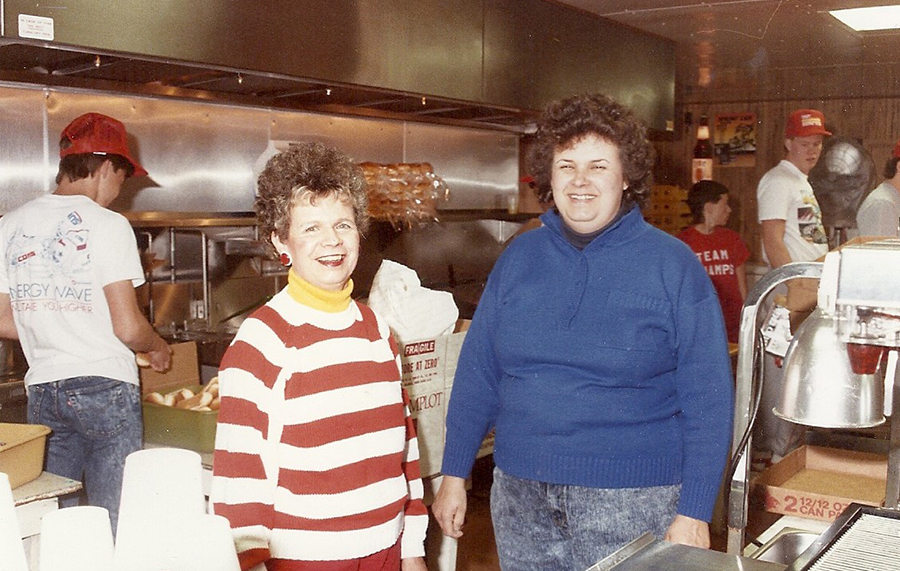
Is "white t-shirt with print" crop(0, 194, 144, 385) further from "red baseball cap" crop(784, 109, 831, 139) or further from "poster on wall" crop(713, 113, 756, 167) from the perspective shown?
"poster on wall" crop(713, 113, 756, 167)

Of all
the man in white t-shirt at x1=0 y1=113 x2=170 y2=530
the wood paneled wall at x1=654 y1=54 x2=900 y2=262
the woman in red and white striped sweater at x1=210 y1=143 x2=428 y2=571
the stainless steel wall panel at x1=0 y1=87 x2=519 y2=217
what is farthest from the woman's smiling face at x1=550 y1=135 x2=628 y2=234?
the wood paneled wall at x1=654 y1=54 x2=900 y2=262

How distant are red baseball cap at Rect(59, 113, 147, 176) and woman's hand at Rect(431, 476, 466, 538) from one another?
172cm

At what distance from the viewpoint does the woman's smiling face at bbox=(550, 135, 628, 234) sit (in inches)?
82.2

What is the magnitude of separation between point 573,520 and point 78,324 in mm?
1725

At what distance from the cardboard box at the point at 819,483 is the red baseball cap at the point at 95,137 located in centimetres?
228

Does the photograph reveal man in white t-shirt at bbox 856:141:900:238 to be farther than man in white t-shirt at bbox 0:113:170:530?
Yes

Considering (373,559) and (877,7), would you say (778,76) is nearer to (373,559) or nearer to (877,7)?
(877,7)

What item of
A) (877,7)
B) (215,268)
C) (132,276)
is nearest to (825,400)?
(132,276)

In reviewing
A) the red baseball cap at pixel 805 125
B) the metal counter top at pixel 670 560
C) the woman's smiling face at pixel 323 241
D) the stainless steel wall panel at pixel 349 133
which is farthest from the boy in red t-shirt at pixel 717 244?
the metal counter top at pixel 670 560

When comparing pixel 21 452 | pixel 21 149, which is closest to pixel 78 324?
pixel 21 452

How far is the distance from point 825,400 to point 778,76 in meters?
6.77

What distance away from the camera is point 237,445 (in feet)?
5.51

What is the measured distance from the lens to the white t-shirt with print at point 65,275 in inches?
114

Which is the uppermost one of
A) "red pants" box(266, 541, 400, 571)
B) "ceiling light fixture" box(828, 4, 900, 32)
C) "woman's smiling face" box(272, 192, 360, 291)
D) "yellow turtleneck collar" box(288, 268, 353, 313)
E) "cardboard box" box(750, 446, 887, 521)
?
"ceiling light fixture" box(828, 4, 900, 32)
